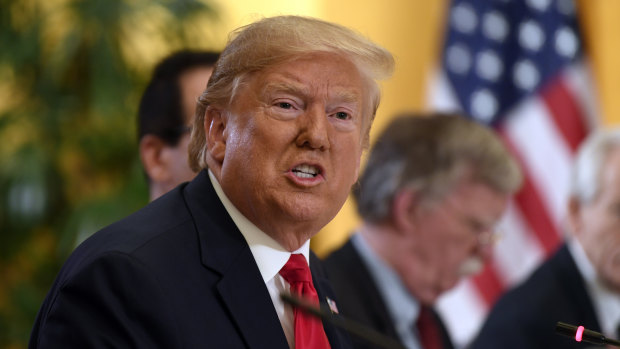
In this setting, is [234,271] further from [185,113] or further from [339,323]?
[185,113]

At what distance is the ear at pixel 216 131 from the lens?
5.82 ft

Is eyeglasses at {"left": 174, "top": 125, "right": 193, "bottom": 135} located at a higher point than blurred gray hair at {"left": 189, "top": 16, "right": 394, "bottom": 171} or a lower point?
lower

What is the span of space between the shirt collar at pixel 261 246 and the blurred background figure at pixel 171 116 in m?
0.84

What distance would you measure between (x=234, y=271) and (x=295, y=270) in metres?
0.16

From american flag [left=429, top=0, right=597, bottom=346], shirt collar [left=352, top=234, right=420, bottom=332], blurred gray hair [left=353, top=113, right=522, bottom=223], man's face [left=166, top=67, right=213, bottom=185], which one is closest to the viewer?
man's face [left=166, top=67, right=213, bottom=185]

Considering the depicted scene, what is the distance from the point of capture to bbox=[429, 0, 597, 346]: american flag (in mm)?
5402

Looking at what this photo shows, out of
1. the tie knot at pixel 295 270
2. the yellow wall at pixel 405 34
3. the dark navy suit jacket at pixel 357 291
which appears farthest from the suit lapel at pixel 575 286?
the yellow wall at pixel 405 34

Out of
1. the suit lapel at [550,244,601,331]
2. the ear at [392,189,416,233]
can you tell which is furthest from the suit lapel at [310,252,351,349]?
the suit lapel at [550,244,601,331]

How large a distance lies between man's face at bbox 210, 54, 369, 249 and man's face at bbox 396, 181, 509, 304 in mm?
1435

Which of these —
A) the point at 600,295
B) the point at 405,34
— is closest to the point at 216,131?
the point at 600,295

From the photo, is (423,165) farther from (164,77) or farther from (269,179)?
(269,179)

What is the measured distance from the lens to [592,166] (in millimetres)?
3701

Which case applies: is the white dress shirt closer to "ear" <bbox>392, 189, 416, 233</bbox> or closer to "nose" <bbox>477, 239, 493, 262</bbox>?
"ear" <bbox>392, 189, 416, 233</bbox>

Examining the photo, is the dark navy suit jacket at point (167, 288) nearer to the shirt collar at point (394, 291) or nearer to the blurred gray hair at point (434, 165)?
the shirt collar at point (394, 291)
